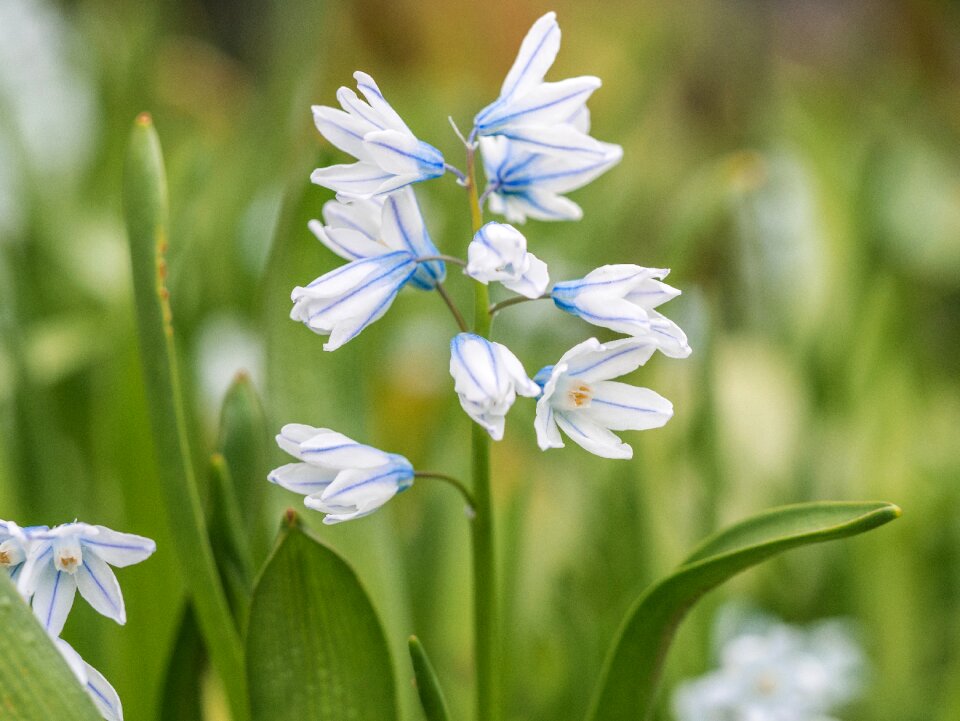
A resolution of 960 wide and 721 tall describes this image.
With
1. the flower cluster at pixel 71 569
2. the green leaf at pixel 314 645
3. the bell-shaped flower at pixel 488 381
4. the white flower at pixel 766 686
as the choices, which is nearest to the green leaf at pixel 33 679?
the flower cluster at pixel 71 569

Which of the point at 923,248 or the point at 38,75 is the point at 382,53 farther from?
the point at 923,248

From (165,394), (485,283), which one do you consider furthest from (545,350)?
(485,283)

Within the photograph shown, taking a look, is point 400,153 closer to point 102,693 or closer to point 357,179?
point 357,179

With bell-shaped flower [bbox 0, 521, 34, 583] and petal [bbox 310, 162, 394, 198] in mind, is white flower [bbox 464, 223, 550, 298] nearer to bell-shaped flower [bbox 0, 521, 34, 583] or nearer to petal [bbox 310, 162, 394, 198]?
petal [bbox 310, 162, 394, 198]

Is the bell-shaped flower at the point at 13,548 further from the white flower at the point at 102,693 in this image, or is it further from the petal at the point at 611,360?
the petal at the point at 611,360

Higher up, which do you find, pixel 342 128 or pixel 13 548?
pixel 342 128

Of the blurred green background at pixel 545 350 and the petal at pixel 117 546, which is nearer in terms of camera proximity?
the petal at pixel 117 546

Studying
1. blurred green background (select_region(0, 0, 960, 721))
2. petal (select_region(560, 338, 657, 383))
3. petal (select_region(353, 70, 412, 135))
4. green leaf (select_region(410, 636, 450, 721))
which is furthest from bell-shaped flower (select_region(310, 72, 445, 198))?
blurred green background (select_region(0, 0, 960, 721))
